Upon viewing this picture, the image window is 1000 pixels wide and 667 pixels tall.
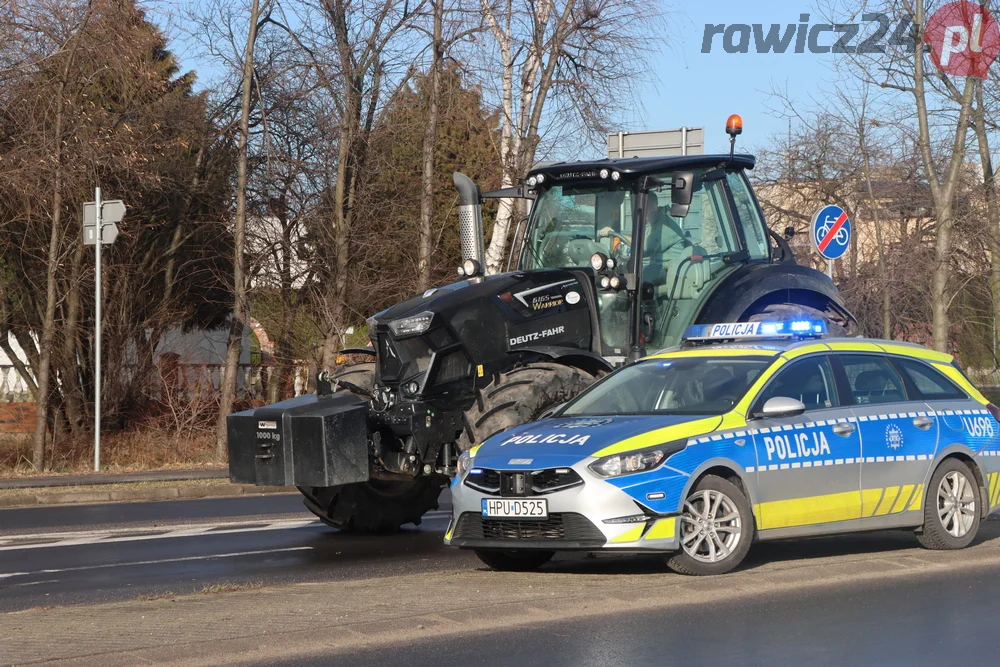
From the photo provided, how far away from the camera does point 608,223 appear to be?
12.4m

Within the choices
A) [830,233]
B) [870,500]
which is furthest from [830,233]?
[870,500]

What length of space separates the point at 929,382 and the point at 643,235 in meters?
2.85

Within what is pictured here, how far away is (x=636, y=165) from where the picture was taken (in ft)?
40.2

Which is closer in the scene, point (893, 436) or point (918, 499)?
point (893, 436)

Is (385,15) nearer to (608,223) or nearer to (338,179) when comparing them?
Result: (338,179)

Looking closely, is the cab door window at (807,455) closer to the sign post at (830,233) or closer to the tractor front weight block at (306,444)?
the tractor front weight block at (306,444)

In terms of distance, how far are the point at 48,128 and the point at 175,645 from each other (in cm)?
1544

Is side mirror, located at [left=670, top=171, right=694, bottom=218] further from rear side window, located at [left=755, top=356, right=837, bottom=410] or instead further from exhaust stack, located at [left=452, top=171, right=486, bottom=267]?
rear side window, located at [left=755, top=356, right=837, bottom=410]

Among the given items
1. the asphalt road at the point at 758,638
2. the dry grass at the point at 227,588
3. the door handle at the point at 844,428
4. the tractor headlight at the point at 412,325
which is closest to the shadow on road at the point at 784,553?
the door handle at the point at 844,428

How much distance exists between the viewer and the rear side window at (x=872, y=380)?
33.3ft

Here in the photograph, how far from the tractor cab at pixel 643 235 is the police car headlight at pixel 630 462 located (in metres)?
3.38

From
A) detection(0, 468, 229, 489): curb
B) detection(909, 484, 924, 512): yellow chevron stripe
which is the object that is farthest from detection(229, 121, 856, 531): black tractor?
detection(0, 468, 229, 489): curb

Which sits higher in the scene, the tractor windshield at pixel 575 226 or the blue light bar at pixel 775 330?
the tractor windshield at pixel 575 226

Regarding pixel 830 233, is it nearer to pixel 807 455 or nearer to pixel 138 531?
pixel 807 455
